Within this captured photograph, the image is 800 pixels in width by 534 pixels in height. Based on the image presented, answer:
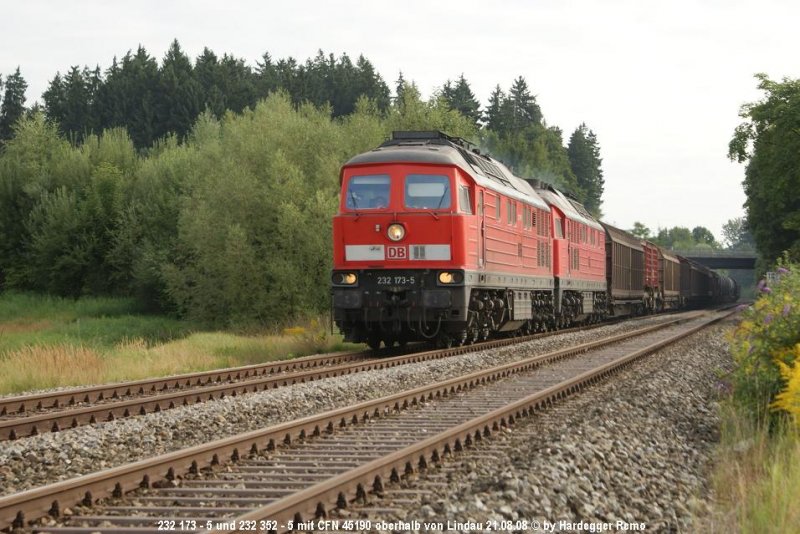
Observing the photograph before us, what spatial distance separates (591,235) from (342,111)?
79521 mm

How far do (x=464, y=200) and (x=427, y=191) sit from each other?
29.4 inches

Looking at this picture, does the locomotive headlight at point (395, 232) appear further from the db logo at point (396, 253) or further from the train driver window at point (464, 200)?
the train driver window at point (464, 200)

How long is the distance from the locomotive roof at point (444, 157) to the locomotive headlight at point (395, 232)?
1.20 meters

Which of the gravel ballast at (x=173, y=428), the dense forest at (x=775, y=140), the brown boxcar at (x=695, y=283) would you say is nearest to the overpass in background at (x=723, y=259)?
the brown boxcar at (x=695, y=283)

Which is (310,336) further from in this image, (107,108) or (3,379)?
(107,108)

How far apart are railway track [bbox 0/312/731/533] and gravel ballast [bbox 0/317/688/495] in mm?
922

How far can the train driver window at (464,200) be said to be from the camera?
1752 centimetres

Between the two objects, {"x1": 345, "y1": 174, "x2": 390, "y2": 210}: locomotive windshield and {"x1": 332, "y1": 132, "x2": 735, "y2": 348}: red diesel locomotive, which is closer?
{"x1": 332, "y1": 132, "x2": 735, "y2": 348}: red diesel locomotive

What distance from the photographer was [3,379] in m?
13.8

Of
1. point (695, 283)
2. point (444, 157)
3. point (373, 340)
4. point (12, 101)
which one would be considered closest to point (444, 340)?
point (373, 340)

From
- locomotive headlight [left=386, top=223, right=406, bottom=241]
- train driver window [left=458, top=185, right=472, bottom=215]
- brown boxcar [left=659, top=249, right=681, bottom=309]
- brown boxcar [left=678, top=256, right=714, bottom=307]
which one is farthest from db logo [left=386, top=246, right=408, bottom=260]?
brown boxcar [left=678, top=256, right=714, bottom=307]

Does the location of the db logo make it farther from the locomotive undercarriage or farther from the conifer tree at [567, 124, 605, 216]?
the conifer tree at [567, 124, 605, 216]

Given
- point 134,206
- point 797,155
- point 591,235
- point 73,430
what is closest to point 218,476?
point 73,430

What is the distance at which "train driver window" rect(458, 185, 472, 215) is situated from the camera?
690 inches
